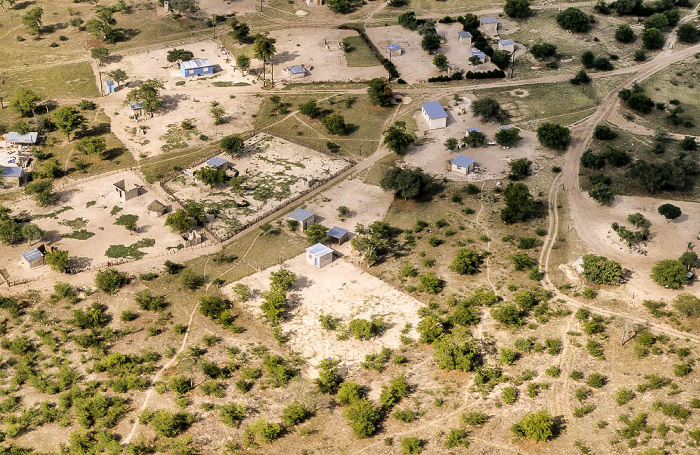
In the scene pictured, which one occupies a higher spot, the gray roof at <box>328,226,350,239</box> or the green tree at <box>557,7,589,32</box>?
the green tree at <box>557,7,589,32</box>

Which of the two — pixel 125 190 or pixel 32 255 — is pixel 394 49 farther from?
pixel 32 255

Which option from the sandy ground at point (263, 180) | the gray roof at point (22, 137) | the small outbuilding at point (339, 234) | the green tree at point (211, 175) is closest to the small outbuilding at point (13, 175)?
the gray roof at point (22, 137)

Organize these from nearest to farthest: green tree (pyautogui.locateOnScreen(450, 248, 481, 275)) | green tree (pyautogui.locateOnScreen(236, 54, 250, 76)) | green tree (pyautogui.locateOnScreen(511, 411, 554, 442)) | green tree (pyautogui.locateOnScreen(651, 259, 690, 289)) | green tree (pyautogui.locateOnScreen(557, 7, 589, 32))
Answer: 1. green tree (pyautogui.locateOnScreen(511, 411, 554, 442))
2. green tree (pyautogui.locateOnScreen(651, 259, 690, 289))
3. green tree (pyautogui.locateOnScreen(450, 248, 481, 275))
4. green tree (pyautogui.locateOnScreen(236, 54, 250, 76))
5. green tree (pyautogui.locateOnScreen(557, 7, 589, 32))

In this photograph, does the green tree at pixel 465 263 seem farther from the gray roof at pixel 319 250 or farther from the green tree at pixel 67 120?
the green tree at pixel 67 120

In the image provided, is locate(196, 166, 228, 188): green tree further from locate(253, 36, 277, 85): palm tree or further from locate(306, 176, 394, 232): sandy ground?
locate(253, 36, 277, 85): palm tree

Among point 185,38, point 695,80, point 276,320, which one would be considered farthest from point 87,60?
point 695,80

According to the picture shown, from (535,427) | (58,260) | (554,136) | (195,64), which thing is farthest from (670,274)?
(195,64)

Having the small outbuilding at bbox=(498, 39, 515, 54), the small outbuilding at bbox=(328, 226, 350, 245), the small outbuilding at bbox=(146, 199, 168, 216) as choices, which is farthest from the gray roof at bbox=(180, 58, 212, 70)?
the small outbuilding at bbox=(498, 39, 515, 54)

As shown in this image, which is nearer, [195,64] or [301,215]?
[301,215]
